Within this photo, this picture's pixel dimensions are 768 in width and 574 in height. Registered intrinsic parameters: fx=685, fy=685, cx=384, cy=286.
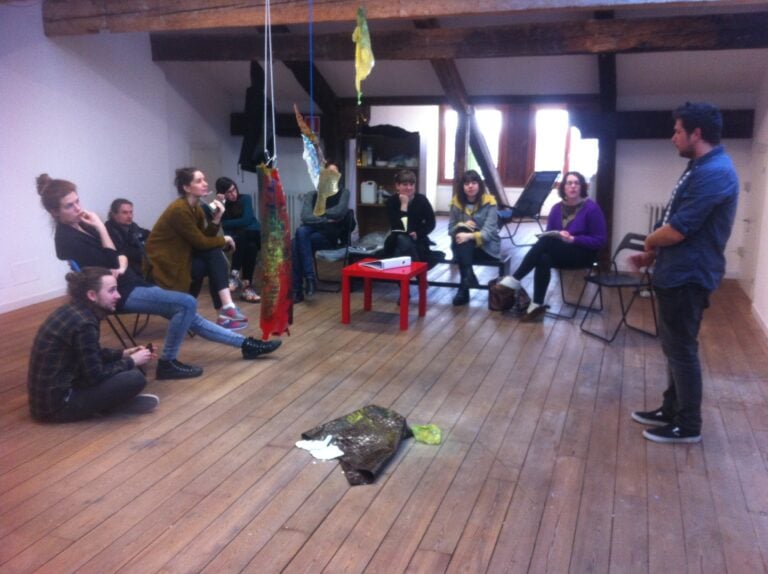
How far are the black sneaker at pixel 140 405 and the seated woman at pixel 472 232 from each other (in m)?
2.67

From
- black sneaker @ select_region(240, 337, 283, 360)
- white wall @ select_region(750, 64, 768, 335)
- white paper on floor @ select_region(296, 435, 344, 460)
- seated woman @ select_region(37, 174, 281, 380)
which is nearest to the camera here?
white paper on floor @ select_region(296, 435, 344, 460)

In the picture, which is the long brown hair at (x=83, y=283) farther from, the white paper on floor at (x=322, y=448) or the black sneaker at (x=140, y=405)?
the white paper on floor at (x=322, y=448)

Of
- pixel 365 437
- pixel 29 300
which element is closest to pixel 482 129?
pixel 29 300

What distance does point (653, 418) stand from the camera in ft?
10.1

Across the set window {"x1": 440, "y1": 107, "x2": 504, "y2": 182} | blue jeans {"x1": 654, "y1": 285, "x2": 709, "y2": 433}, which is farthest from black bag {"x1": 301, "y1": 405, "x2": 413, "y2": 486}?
window {"x1": 440, "y1": 107, "x2": 504, "y2": 182}

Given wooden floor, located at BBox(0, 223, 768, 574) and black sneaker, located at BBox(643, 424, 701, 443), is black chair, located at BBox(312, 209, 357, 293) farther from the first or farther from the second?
black sneaker, located at BBox(643, 424, 701, 443)

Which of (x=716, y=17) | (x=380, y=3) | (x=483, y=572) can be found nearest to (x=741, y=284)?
(x=716, y=17)

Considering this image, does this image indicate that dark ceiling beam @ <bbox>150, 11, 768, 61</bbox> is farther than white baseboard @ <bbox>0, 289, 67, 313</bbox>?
No

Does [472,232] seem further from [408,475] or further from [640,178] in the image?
[408,475]

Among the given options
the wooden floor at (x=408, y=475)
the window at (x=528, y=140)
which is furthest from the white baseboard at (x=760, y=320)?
the window at (x=528, y=140)

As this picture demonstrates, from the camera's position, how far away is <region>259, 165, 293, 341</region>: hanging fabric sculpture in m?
3.17

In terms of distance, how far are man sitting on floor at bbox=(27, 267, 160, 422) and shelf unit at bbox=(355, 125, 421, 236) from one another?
5.00 metres

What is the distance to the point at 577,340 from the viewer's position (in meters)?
4.41

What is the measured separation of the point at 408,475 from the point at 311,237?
10.7 feet
